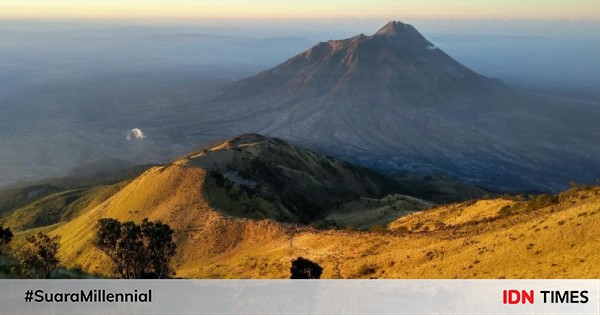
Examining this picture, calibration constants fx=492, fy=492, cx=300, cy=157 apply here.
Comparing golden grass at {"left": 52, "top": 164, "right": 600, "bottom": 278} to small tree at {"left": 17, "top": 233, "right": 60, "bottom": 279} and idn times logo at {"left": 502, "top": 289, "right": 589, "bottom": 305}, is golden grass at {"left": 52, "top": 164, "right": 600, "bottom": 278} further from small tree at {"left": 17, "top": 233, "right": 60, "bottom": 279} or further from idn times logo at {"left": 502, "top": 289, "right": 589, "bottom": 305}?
small tree at {"left": 17, "top": 233, "right": 60, "bottom": 279}

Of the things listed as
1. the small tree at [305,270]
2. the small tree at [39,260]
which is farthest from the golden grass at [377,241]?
the small tree at [39,260]

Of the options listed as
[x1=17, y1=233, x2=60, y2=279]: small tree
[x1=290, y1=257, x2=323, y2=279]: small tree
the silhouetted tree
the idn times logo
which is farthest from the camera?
the silhouetted tree

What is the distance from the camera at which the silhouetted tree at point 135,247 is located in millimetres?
44000

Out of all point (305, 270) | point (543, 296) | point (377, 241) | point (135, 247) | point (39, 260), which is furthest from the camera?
point (135, 247)

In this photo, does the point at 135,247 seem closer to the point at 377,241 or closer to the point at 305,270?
the point at 305,270

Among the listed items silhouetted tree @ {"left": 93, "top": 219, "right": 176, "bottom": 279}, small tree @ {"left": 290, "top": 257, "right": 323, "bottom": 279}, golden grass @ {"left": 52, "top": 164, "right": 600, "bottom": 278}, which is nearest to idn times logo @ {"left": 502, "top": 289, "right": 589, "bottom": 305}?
golden grass @ {"left": 52, "top": 164, "right": 600, "bottom": 278}

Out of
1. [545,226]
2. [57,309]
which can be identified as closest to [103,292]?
[57,309]

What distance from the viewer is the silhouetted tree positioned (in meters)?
44.0

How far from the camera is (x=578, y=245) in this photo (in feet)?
96.4

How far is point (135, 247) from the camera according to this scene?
4409 centimetres

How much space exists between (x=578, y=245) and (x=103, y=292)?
2898cm

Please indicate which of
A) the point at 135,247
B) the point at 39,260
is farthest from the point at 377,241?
the point at 39,260

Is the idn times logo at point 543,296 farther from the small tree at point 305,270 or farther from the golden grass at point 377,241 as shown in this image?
the small tree at point 305,270

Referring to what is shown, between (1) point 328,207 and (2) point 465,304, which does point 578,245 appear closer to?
(2) point 465,304
